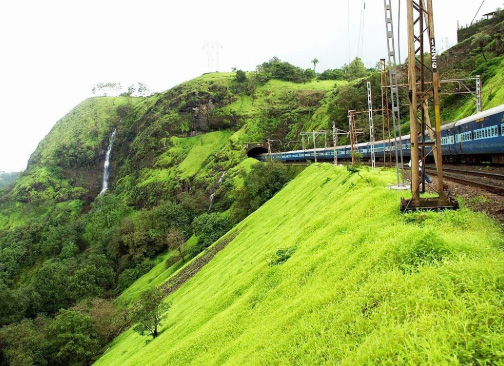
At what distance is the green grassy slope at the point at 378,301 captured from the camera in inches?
172

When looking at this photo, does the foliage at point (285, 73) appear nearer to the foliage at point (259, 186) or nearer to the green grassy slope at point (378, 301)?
the foliage at point (259, 186)

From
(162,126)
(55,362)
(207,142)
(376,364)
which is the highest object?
(162,126)

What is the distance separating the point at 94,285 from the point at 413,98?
4916 cm

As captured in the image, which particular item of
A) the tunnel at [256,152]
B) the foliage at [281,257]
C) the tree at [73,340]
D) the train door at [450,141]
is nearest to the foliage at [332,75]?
the tunnel at [256,152]

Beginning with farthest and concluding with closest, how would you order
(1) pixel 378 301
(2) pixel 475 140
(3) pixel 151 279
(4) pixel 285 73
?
(4) pixel 285 73 < (3) pixel 151 279 < (2) pixel 475 140 < (1) pixel 378 301

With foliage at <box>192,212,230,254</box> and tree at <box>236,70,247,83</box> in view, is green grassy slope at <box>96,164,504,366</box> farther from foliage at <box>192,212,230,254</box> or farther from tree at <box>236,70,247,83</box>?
tree at <box>236,70,247,83</box>

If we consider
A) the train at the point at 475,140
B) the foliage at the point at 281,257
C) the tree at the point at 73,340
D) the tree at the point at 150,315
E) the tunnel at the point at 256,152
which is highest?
the tunnel at the point at 256,152

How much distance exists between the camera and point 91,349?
1186 inches

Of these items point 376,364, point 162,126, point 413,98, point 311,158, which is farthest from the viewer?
point 162,126

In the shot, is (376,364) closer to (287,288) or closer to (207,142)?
(287,288)

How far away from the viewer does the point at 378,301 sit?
5.72 m

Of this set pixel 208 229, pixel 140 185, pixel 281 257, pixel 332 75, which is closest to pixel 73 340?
pixel 208 229

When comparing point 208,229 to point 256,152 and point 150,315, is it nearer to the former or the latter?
point 150,315

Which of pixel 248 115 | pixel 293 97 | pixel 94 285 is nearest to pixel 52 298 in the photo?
pixel 94 285
